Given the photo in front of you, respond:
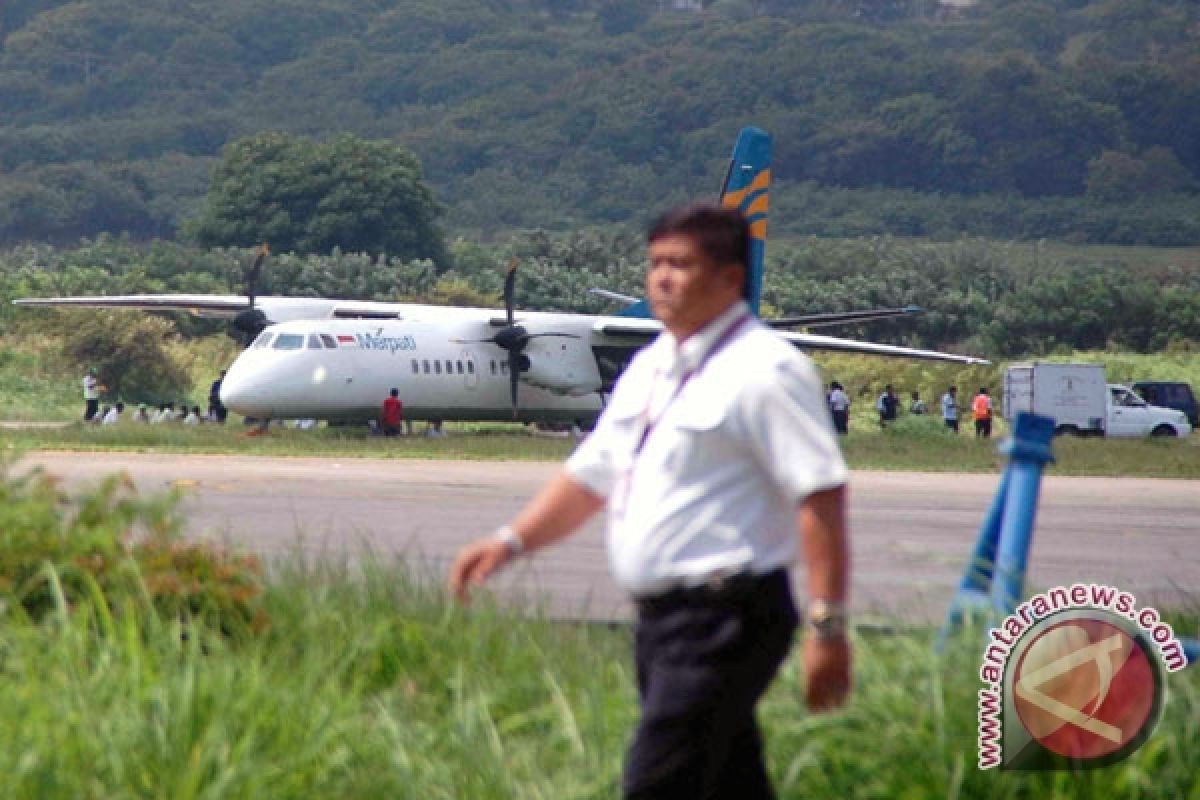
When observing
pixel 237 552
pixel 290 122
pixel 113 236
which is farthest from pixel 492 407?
pixel 290 122

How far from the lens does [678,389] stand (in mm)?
5180

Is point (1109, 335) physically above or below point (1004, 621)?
below

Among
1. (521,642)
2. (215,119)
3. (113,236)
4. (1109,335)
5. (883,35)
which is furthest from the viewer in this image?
(883,35)

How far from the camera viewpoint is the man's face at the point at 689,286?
17.2ft

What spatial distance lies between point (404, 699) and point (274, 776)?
1.33 m

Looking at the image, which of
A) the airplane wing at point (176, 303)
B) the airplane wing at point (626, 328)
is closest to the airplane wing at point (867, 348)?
the airplane wing at point (626, 328)

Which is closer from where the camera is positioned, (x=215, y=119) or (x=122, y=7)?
(x=215, y=119)

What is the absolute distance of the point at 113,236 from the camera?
14312 cm

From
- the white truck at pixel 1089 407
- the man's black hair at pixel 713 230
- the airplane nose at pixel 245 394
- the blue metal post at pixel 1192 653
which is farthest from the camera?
the white truck at pixel 1089 407

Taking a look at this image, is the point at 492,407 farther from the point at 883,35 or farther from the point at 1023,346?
the point at 883,35

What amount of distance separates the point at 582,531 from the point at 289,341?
16240 millimetres

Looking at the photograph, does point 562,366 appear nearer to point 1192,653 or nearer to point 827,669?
point 1192,653

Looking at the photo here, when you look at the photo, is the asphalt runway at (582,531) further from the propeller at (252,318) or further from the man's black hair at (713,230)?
the propeller at (252,318)

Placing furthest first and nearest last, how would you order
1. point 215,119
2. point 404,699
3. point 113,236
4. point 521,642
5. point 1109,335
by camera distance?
point 215,119 < point 113,236 < point 1109,335 < point 521,642 < point 404,699
